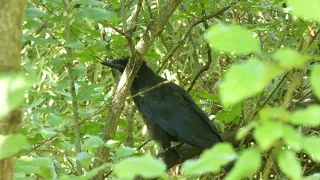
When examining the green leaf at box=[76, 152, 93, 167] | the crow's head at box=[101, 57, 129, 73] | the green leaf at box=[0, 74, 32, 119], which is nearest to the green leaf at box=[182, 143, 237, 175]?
the green leaf at box=[0, 74, 32, 119]

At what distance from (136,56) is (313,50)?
5.76 ft

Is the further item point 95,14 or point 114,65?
point 114,65

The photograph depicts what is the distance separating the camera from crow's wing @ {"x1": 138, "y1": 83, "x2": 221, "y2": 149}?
4.05 metres

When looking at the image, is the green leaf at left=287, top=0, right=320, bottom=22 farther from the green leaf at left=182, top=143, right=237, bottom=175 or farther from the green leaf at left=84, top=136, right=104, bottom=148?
the green leaf at left=84, top=136, right=104, bottom=148

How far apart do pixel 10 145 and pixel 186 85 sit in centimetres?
419

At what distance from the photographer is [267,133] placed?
28.5 inches

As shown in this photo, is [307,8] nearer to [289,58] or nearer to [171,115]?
[289,58]

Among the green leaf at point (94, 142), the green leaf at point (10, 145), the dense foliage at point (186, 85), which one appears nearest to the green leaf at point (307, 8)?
the dense foliage at point (186, 85)

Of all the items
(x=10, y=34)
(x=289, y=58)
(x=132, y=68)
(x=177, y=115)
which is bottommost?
(x=177, y=115)

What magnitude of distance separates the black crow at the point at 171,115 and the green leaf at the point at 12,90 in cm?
325

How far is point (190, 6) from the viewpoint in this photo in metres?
3.54

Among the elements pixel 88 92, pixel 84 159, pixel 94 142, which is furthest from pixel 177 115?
pixel 84 159

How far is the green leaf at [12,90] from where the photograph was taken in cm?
73

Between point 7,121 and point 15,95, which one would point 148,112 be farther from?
point 15,95
